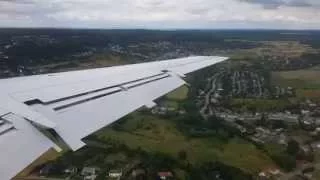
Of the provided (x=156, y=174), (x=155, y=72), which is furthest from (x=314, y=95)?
(x=155, y=72)

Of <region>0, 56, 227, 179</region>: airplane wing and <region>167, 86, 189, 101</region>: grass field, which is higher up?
<region>0, 56, 227, 179</region>: airplane wing

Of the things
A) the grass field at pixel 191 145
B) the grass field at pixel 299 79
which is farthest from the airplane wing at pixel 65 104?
the grass field at pixel 299 79

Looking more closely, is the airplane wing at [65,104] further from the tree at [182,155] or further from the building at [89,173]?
the tree at [182,155]

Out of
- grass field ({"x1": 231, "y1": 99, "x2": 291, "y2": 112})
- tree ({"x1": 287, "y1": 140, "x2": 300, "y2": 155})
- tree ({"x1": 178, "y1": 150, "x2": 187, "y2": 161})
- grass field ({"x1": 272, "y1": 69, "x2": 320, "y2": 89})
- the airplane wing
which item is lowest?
grass field ({"x1": 272, "y1": 69, "x2": 320, "y2": 89})

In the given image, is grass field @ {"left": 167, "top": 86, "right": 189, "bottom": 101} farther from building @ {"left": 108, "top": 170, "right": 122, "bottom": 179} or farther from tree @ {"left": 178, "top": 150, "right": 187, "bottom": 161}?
building @ {"left": 108, "top": 170, "right": 122, "bottom": 179}

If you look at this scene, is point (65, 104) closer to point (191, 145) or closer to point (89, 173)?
point (89, 173)

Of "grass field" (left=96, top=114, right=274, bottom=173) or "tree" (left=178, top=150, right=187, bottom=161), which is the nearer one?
"tree" (left=178, top=150, right=187, bottom=161)

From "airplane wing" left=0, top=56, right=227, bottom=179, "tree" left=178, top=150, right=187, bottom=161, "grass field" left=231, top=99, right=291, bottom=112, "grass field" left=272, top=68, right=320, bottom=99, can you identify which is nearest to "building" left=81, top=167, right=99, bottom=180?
"tree" left=178, top=150, right=187, bottom=161

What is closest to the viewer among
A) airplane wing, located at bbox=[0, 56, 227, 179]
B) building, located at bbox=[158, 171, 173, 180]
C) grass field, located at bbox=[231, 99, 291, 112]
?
airplane wing, located at bbox=[0, 56, 227, 179]
